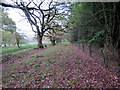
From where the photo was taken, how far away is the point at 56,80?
109 inches

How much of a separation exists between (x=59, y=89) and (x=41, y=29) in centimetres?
1218

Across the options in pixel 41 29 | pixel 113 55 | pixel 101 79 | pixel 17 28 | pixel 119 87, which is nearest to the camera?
pixel 119 87

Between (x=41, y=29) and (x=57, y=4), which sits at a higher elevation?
(x=57, y=4)

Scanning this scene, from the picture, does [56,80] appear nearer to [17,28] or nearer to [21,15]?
[21,15]

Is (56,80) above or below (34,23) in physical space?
below

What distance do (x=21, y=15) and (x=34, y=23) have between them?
239cm

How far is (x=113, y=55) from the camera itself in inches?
143

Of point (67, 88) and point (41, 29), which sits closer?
point (67, 88)

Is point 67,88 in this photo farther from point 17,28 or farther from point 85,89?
point 17,28

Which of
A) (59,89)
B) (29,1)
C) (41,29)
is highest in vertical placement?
(29,1)

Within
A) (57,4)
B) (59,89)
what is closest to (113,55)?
(59,89)

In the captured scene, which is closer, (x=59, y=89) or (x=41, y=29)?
(x=59, y=89)

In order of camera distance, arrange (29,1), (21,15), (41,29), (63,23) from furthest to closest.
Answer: (63,23) < (41,29) < (21,15) < (29,1)

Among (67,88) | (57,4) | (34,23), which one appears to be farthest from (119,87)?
(34,23)
